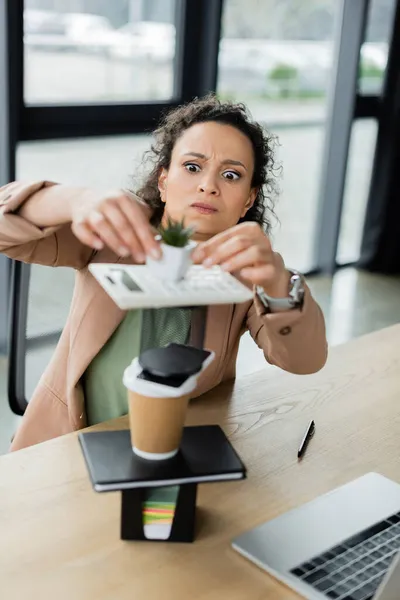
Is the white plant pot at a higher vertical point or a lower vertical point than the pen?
higher

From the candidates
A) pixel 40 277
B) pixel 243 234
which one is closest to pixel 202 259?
pixel 243 234

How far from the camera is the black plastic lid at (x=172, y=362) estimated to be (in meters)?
0.91

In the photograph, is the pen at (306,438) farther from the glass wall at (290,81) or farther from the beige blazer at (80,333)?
the glass wall at (290,81)

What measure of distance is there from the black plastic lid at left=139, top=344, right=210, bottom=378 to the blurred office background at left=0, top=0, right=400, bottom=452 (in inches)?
23.3

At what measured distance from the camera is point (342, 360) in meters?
1.62

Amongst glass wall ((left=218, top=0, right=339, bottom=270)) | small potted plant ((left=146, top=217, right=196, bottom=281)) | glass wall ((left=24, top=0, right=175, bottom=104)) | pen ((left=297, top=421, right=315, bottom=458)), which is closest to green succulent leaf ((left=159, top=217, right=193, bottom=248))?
small potted plant ((left=146, top=217, right=196, bottom=281))

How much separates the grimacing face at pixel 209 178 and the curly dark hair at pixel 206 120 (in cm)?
3

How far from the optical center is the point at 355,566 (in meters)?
0.98

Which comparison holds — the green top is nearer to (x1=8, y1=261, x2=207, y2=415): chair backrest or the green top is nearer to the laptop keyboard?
(x1=8, y1=261, x2=207, y2=415): chair backrest

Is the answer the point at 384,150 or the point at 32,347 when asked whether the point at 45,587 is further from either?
the point at 384,150

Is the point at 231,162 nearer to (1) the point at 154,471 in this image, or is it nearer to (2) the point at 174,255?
(2) the point at 174,255

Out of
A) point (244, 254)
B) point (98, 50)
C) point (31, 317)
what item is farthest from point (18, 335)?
point (98, 50)

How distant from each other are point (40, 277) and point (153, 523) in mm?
665

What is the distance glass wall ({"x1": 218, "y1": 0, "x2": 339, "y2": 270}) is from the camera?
3791mm
